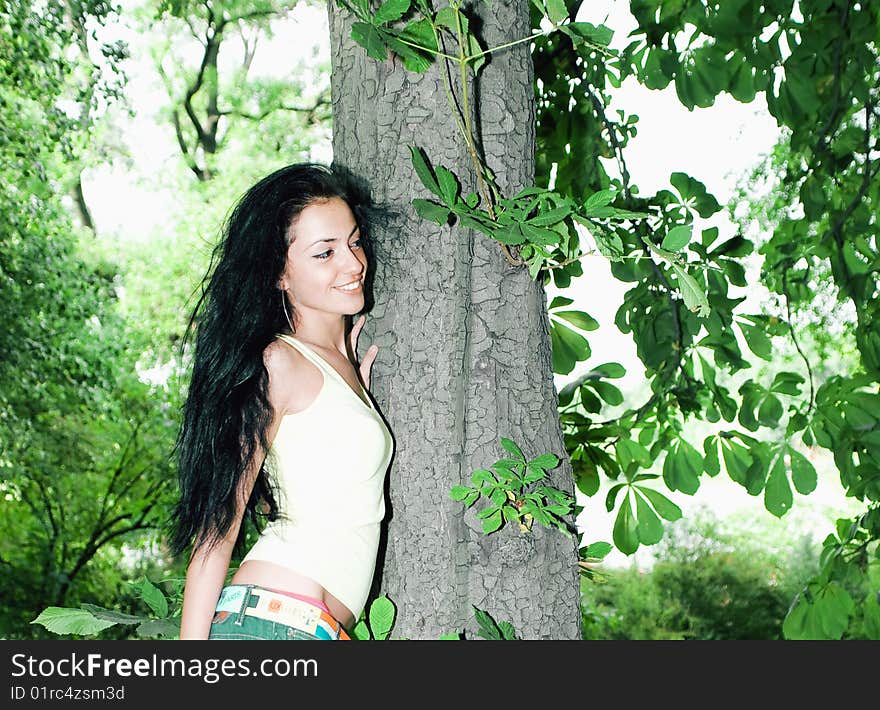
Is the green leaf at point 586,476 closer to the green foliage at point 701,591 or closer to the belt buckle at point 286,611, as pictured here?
the belt buckle at point 286,611

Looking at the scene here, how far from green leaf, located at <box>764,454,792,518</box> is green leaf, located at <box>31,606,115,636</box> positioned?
3.81 feet

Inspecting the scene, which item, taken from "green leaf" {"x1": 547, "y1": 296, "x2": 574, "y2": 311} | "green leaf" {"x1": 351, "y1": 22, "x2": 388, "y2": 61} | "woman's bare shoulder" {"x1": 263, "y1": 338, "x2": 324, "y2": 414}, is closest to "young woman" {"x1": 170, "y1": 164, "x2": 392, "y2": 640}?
"woman's bare shoulder" {"x1": 263, "y1": 338, "x2": 324, "y2": 414}

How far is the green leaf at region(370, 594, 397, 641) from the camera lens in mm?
955

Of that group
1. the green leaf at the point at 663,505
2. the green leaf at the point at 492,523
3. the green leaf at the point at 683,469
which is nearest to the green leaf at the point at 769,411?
the green leaf at the point at 683,469

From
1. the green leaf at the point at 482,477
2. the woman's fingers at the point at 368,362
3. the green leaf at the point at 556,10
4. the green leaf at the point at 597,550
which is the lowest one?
the green leaf at the point at 597,550

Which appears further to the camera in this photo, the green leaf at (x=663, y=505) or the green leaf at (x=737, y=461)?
the green leaf at (x=737, y=461)

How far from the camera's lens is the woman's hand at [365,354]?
114 cm

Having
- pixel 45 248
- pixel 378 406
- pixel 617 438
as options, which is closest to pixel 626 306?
pixel 617 438

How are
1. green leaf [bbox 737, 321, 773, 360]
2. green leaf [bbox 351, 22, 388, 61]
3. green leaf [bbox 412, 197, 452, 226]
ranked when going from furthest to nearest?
green leaf [bbox 737, 321, 773, 360]
green leaf [bbox 412, 197, 452, 226]
green leaf [bbox 351, 22, 388, 61]

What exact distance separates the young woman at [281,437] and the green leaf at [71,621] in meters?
0.11

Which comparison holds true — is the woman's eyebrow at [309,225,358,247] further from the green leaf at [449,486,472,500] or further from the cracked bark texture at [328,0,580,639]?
the green leaf at [449,486,472,500]

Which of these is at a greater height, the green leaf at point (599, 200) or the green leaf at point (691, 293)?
the green leaf at point (599, 200)

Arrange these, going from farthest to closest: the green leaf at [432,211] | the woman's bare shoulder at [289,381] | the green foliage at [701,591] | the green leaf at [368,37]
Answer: the green foliage at [701,591] < the woman's bare shoulder at [289,381] < the green leaf at [432,211] < the green leaf at [368,37]

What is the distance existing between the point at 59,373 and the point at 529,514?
3679mm
